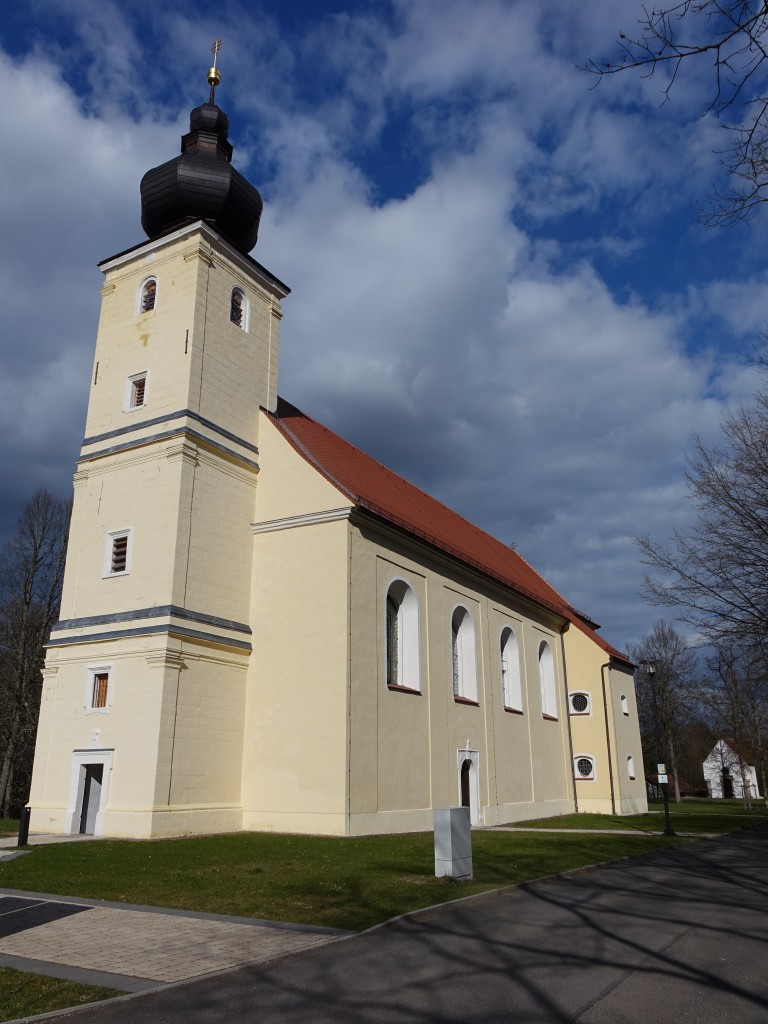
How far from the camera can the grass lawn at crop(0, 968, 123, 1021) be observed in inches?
227

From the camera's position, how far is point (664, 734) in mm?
53500

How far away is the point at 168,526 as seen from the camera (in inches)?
768

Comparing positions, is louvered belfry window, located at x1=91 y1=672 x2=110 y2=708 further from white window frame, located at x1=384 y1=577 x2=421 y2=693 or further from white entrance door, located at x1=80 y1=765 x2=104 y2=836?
white window frame, located at x1=384 y1=577 x2=421 y2=693

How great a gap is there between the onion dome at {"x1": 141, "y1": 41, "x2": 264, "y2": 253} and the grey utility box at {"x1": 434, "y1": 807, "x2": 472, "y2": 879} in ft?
57.8

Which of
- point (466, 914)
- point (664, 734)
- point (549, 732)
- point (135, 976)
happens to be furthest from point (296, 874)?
point (664, 734)

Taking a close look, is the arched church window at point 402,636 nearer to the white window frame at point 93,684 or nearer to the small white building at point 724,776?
the white window frame at point 93,684

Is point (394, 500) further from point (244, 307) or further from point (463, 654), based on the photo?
point (244, 307)

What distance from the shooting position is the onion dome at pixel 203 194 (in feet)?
74.6

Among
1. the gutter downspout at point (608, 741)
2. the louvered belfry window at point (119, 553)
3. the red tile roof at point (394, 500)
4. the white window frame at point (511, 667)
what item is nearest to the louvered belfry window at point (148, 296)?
the red tile roof at point (394, 500)

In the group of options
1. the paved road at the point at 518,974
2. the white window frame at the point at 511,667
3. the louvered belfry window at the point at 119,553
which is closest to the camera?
the paved road at the point at 518,974

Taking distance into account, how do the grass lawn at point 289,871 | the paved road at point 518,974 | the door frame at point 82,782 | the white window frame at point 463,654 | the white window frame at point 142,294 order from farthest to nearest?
the white window frame at point 463,654, the white window frame at point 142,294, the door frame at point 82,782, the grass lawn at point 289,871, the paved road at point 518,974

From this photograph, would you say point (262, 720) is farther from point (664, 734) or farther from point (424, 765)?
point (664, 734)

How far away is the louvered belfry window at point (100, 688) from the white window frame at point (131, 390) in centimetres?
702

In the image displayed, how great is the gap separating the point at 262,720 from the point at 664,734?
41124 mm
